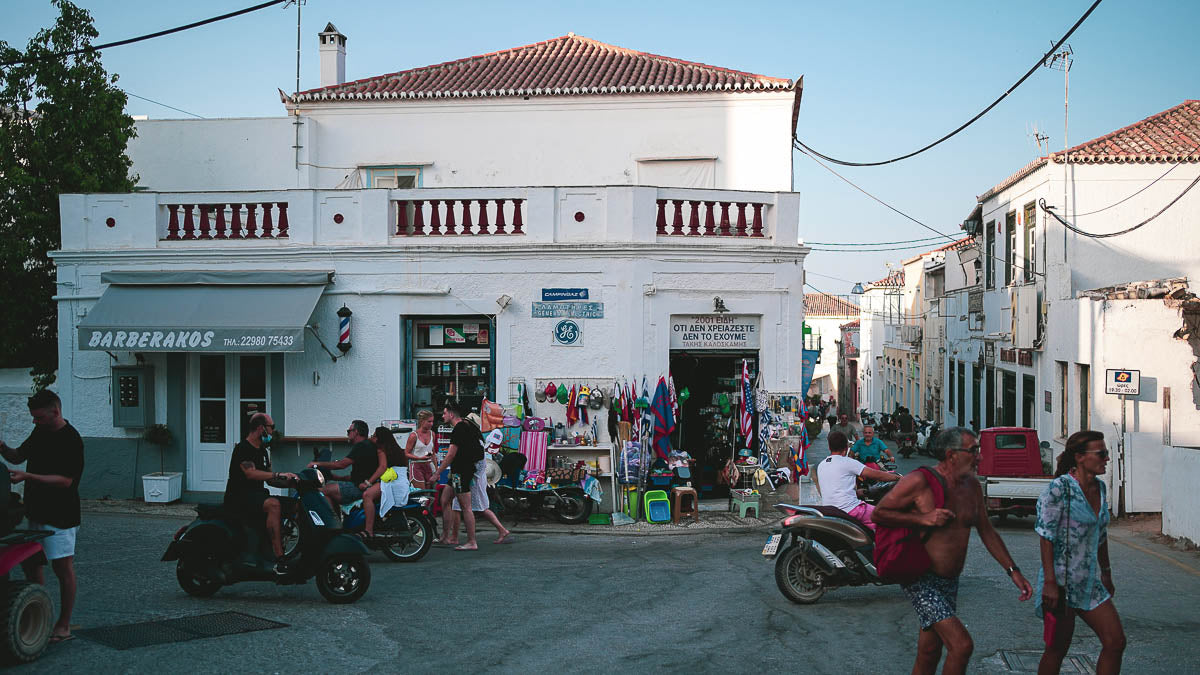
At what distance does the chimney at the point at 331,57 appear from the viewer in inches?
867

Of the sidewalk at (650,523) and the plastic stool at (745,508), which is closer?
the sidewalk at (650,523)

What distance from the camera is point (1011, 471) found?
15.8m

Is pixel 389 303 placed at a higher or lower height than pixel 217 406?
higher

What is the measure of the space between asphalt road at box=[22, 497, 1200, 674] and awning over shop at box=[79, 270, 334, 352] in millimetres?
3552

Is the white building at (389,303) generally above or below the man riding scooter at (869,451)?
above

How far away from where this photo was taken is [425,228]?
1495 cm

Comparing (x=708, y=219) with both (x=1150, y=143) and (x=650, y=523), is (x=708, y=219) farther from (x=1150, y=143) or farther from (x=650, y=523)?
(x=1150, y=143)

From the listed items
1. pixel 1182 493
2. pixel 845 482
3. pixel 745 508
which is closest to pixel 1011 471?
pixel 1182 493

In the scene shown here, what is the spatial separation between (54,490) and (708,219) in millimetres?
9866

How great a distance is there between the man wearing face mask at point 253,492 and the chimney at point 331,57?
15.1 m

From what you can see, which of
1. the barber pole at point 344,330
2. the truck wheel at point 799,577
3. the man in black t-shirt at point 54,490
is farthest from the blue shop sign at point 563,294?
the man in black t-shirt at point 54,490

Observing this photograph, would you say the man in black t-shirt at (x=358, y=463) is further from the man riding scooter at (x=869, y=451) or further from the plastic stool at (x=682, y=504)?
the man riding scooter at (x=869, y=451)

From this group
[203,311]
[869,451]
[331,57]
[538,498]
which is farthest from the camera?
[331,57]

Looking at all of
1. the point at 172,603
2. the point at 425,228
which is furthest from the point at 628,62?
the point at 172,603
